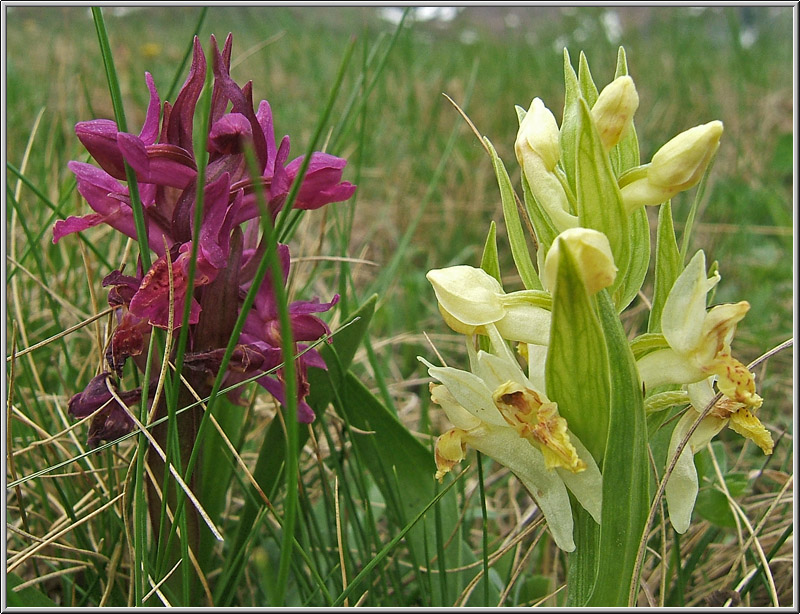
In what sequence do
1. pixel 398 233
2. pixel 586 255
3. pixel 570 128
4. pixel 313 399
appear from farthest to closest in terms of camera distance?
pixel 398 233, pixel 313 399, pixel 570 128, pixel 586 255

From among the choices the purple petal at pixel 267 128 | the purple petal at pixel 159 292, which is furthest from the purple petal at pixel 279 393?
the purple petal at pixel 267 128

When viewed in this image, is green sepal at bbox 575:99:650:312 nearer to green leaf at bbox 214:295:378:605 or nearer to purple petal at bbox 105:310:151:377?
green leaf at bbox 214:295:378:605

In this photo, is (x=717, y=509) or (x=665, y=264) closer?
(x=665, y=264)

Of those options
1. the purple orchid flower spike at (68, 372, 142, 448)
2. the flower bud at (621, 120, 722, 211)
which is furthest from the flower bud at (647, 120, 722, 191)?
the purple orchid flower spike at (68, 372, 142, 448)

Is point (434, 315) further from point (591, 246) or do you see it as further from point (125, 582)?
point (591, 246)

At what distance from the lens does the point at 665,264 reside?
0.65m

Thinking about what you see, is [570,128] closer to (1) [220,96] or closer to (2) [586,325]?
(2) [586,325]

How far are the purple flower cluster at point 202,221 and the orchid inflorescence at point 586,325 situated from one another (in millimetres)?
172

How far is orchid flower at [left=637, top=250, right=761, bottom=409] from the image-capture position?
0.58 m

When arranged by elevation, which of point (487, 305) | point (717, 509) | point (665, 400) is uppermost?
point (487, 305)

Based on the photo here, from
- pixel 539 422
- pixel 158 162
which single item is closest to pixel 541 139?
pixel 539 422

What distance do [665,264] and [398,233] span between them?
1.52 meters

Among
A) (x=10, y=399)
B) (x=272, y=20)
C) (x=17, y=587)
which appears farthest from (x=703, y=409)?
(x=272, y=20)

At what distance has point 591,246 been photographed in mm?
528
